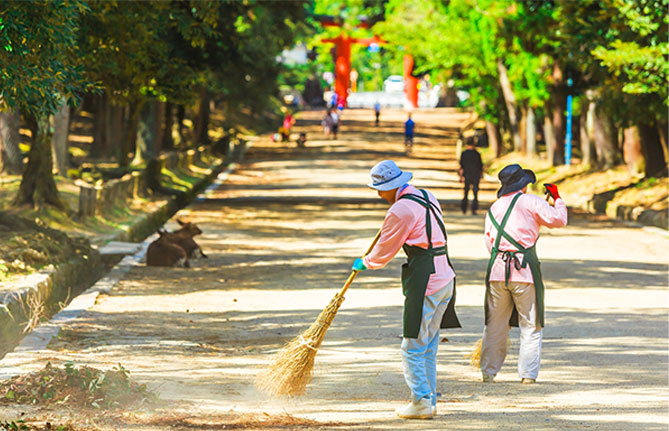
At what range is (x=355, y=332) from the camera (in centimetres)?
1144

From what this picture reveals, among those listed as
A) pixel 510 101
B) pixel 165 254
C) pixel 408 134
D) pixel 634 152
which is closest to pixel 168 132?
pixel 408 134

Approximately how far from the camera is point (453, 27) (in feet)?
135

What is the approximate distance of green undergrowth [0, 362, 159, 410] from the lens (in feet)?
25.0

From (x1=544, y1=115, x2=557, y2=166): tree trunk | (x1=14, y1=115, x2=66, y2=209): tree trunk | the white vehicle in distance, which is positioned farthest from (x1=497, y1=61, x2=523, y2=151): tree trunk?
the white vehicle in distance

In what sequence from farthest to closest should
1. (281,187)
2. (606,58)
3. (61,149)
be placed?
(281,187)
(61,149)
(606,58)

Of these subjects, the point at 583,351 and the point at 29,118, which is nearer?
the point at 583,351

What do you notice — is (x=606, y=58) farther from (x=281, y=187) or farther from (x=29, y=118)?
(x=281, y=187)

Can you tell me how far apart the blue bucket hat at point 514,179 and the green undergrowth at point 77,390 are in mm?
3213

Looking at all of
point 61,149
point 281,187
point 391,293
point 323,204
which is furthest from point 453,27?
point 391,293

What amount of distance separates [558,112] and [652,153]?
9.36 meters

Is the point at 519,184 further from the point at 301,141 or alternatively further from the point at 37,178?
the point at 301,141

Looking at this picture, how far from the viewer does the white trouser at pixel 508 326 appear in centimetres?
870

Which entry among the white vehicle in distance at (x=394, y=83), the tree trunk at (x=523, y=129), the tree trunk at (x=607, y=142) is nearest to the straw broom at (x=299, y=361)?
the tree trunk at (x=607, y=142)

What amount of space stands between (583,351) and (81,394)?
4847 mm
